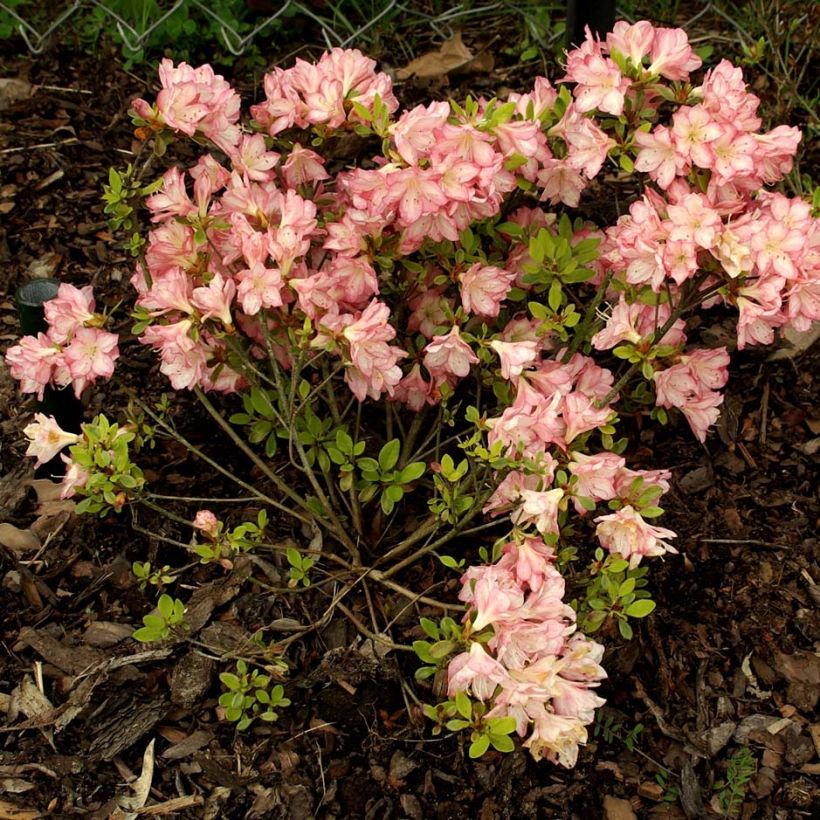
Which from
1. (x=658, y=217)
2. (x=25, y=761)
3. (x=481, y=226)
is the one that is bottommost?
(x=25, y=761)

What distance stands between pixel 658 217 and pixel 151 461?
130 cm

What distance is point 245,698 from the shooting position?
2.00 m

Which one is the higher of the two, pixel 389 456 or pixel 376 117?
pixel 376 117

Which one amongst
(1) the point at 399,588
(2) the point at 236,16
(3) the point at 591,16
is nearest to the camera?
(1) the point at 399,588

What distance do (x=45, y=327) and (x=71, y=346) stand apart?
12.0 inches

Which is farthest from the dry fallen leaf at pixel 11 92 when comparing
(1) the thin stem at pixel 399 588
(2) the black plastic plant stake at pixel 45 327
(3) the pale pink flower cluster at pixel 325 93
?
(1) the thin stem at pixel 399 588

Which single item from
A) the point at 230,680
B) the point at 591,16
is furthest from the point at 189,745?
the point at 591,16

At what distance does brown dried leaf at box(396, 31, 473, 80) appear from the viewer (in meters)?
3.46

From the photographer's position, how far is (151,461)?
257cm

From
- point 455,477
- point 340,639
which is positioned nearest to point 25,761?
point 340,639

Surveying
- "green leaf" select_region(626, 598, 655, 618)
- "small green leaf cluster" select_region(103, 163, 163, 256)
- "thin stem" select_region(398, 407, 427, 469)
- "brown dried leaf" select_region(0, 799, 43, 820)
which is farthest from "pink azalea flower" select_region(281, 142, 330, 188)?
"brown dried leaf" select_region(0, 799, 43, 820)

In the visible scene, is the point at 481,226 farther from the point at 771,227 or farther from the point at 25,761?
the point at 25,761

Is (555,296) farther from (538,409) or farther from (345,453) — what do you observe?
(345,453)

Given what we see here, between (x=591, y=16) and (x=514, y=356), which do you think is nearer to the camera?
(x=514, y=356)
